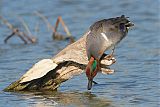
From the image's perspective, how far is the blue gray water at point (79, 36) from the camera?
7.21 metres

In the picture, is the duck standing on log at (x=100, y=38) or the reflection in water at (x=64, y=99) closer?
the reflection in water at (x=64, y=99)

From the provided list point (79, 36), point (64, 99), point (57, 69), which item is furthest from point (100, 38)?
point (79, 36)

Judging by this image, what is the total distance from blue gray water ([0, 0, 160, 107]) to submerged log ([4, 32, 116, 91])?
0.16 metres

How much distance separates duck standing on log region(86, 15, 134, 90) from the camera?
289 inches

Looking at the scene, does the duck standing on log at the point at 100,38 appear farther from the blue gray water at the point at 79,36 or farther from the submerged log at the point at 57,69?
the blue gray water at the point at 79,36

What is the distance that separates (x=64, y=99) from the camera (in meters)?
7.27

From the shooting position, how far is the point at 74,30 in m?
12.4

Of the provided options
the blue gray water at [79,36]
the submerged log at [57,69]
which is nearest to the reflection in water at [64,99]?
the blue gray water at [79,36]

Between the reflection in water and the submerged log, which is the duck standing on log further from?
the reflection in water

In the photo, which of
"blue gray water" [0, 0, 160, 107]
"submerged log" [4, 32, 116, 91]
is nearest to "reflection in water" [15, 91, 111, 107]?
"blue gray water" [0, 0, 160, 107]

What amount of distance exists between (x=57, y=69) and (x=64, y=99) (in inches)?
19.4

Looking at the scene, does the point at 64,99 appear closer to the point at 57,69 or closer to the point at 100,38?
the point at 57,69

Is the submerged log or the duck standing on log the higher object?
the duck standing on log

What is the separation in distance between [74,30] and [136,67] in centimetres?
355
